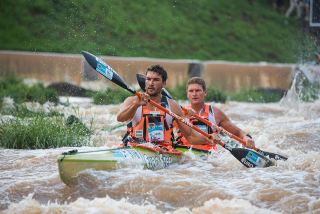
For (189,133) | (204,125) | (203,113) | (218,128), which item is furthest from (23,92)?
(189,133)

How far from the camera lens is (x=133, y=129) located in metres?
7.82

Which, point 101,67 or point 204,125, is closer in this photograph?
point 101,67

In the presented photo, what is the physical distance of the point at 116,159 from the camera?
23.2 feet

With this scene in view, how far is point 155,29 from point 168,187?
12.7m

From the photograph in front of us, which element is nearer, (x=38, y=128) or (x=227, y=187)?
(x=227, y=187)

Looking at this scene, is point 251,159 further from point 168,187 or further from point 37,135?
point 37,135

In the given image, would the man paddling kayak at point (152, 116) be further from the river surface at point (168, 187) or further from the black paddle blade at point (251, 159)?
the black paddle blade at point (251, 159)

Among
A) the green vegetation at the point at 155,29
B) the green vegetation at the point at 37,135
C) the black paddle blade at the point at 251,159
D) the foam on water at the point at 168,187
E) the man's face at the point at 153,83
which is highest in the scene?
the green vegetation at the point at 155,29

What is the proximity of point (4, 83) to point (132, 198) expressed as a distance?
8.79 metres

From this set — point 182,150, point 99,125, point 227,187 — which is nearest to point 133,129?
point 182,150

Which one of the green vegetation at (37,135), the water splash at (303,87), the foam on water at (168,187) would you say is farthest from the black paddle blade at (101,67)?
the water splash at (303,87)

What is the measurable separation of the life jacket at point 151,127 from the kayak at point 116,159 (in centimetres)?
17

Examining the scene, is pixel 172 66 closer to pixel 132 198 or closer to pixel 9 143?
pixel 9 143

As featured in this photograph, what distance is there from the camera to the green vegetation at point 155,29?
17234 millimetres
